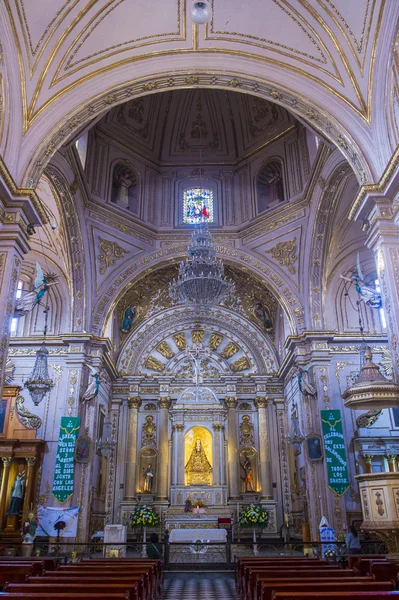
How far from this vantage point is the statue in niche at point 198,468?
20.8 metres

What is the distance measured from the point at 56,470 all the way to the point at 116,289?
21.2 feet

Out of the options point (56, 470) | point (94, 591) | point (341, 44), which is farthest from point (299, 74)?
point (56, 470)

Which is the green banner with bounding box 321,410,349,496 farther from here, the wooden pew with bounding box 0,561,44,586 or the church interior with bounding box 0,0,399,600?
the wooden pew with bounding box 0,561,44,586

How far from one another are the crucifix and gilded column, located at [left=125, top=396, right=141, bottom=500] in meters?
2.74

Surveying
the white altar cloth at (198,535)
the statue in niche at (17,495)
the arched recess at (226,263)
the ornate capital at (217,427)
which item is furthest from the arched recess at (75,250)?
the ornate capital at (217,427)

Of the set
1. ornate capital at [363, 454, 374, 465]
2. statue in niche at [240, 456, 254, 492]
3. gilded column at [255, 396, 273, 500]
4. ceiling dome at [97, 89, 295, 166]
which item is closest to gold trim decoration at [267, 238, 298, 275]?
ceiling dome at [97, 89, 295, 166]

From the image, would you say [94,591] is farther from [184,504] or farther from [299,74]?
[184,504]

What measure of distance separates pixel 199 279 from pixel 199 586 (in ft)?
24.1

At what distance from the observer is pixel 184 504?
19906 millimetres

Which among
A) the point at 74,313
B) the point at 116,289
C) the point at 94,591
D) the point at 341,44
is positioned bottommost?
the point at 94,591

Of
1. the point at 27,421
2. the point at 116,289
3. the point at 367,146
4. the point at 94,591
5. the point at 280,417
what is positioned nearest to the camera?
the point at 94,591

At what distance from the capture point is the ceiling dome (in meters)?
18.6

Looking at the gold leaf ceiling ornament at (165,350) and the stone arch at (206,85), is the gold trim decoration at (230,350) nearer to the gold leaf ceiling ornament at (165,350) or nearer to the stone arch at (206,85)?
the gold leaf ceiling ornament at (165,350)

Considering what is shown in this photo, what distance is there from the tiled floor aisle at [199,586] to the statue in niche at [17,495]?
18.9 ft
